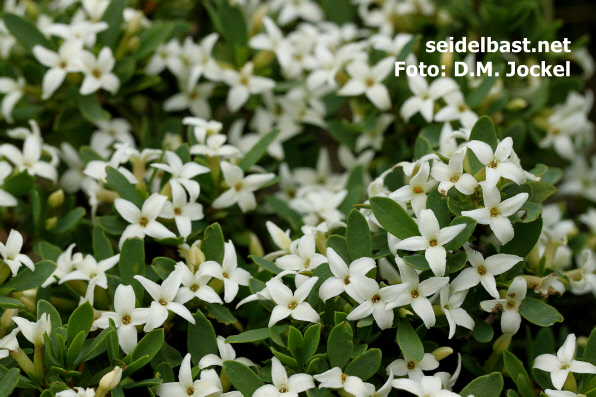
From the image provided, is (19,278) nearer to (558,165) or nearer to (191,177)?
(191,177)

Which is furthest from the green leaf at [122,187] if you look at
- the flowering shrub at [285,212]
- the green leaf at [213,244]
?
the green leaf at [213,244]

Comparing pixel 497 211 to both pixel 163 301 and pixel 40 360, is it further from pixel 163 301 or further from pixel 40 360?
pixel 40 360

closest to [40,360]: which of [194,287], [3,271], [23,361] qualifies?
[23,361]

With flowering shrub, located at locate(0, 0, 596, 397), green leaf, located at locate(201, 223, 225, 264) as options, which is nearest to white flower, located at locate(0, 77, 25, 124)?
flowering shrub, located at locate(0, 0, 596, 397)

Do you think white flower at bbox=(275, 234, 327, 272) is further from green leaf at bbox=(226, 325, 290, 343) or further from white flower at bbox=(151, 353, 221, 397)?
white flower at bbox=(151, 353, 221, 397)

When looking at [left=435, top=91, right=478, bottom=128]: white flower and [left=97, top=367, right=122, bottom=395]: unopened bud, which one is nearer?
[left=97, top=367, right=122, bottom=395]: unopened bud
